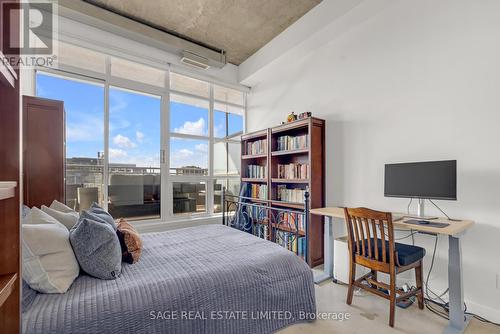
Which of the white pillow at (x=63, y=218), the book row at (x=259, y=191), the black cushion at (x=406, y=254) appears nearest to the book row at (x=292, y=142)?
the book row at (x=259, y=191)

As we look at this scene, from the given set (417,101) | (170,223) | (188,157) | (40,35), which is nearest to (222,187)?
(188,157)

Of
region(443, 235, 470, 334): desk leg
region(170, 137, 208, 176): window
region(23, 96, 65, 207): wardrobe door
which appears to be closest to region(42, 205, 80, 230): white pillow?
region(23, 96, 65, 207): wardrobe door

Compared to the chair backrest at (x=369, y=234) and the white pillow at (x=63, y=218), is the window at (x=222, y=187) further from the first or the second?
the white pillow at (x=63, y=218)

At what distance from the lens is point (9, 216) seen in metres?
0.77

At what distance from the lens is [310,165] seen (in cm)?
312

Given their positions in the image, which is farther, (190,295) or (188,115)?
(188,115)

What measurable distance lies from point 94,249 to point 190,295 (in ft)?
2.06

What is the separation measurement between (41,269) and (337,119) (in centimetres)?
315

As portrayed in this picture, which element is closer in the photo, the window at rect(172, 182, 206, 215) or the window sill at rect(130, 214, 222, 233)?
the window sill at rect(130, 214, 222, 233)

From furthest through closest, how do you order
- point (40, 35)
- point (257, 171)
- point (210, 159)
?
point (210, 159) < point (257, 171) < point (40, 35)

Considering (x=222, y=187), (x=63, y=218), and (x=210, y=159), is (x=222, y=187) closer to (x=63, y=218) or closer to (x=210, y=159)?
(x=210, y=159)

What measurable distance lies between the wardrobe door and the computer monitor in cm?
329

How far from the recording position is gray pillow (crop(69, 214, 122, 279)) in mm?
1427

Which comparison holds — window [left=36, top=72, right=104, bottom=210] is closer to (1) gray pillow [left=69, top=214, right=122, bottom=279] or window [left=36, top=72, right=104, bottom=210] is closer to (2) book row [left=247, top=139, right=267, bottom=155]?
(1) gray pillow [left=69, top=214, right=122, bottom=279]
